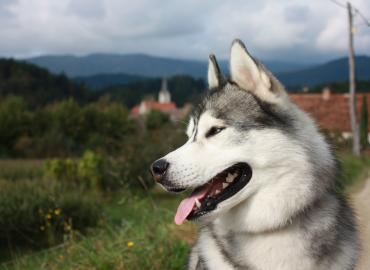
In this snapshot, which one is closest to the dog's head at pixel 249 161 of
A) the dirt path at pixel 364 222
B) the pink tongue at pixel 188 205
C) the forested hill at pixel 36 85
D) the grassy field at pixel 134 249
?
the pink tongue at pixel 188 205

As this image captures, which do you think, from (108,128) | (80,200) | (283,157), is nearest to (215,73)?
(283,157)

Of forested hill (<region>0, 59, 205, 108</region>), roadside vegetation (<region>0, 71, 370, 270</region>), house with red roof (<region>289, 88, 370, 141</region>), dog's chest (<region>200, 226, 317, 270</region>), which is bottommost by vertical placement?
forested hill (<region>0, 59, 205, 108</region>)

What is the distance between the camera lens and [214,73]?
12.3ft

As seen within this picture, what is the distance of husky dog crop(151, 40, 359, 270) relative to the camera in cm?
315

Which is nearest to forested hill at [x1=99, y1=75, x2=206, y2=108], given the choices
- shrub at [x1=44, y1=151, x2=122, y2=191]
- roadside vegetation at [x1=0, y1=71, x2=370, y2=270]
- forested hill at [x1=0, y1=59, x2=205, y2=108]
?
forested hill at [x1=0, y1=59, x2=205, y2=108]

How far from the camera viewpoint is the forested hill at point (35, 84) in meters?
74.6

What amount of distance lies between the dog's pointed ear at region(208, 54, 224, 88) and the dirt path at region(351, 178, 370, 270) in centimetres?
152

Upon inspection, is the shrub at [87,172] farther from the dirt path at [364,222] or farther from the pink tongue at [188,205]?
the pink tongue at [188,205]

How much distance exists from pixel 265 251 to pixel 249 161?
56 centimetres

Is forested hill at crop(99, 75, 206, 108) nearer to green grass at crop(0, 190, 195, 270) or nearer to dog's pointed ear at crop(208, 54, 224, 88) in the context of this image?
green grass at crop(0, 190, 195, 270)

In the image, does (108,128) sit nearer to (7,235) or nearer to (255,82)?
(7,235)

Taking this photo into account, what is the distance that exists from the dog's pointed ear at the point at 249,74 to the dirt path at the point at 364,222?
133cm

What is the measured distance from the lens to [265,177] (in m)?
3.18

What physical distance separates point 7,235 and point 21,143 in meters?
27.5
